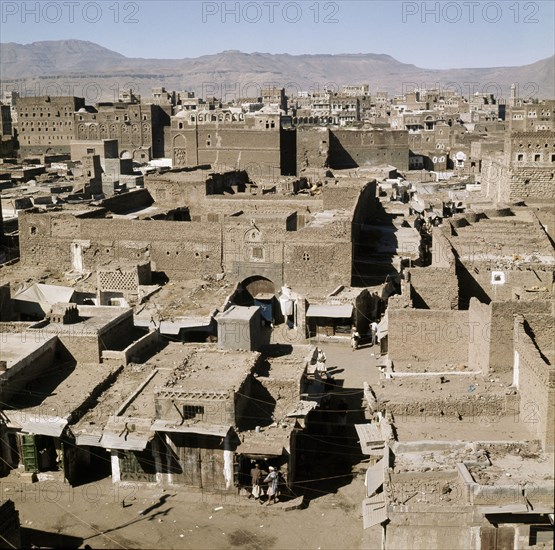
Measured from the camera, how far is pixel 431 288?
17891 millimetres

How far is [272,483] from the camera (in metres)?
12.7

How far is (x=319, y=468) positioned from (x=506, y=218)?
52.2 ft

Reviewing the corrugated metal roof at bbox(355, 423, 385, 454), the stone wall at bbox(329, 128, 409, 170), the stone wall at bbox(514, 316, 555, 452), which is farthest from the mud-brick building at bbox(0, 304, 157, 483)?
the stone wall at bbox(329, 128, 409, 170)

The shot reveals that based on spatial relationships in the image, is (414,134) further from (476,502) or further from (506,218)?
(476,502)

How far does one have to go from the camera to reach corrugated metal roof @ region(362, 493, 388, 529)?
10328mm

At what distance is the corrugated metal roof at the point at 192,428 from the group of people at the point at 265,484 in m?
0.90

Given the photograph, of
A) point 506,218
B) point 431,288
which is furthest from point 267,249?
point 506,218

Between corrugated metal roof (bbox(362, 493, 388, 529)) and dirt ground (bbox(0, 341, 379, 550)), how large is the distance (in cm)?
103

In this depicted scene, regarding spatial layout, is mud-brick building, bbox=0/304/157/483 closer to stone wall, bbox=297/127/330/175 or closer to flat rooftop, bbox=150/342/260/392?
flat rooftop, bbox=150/342/260/392

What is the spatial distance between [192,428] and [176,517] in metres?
1.46

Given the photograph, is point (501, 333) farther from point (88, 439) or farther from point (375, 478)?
point (88, 439)

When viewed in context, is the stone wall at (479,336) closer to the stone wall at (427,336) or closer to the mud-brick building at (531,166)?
the stone wall at (427,336)

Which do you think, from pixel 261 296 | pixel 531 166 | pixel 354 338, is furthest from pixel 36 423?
pixel 531 166

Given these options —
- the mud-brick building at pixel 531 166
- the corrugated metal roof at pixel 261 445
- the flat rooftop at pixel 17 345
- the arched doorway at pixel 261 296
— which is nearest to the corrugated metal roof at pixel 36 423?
the flat rooftop at pixel 17 345
